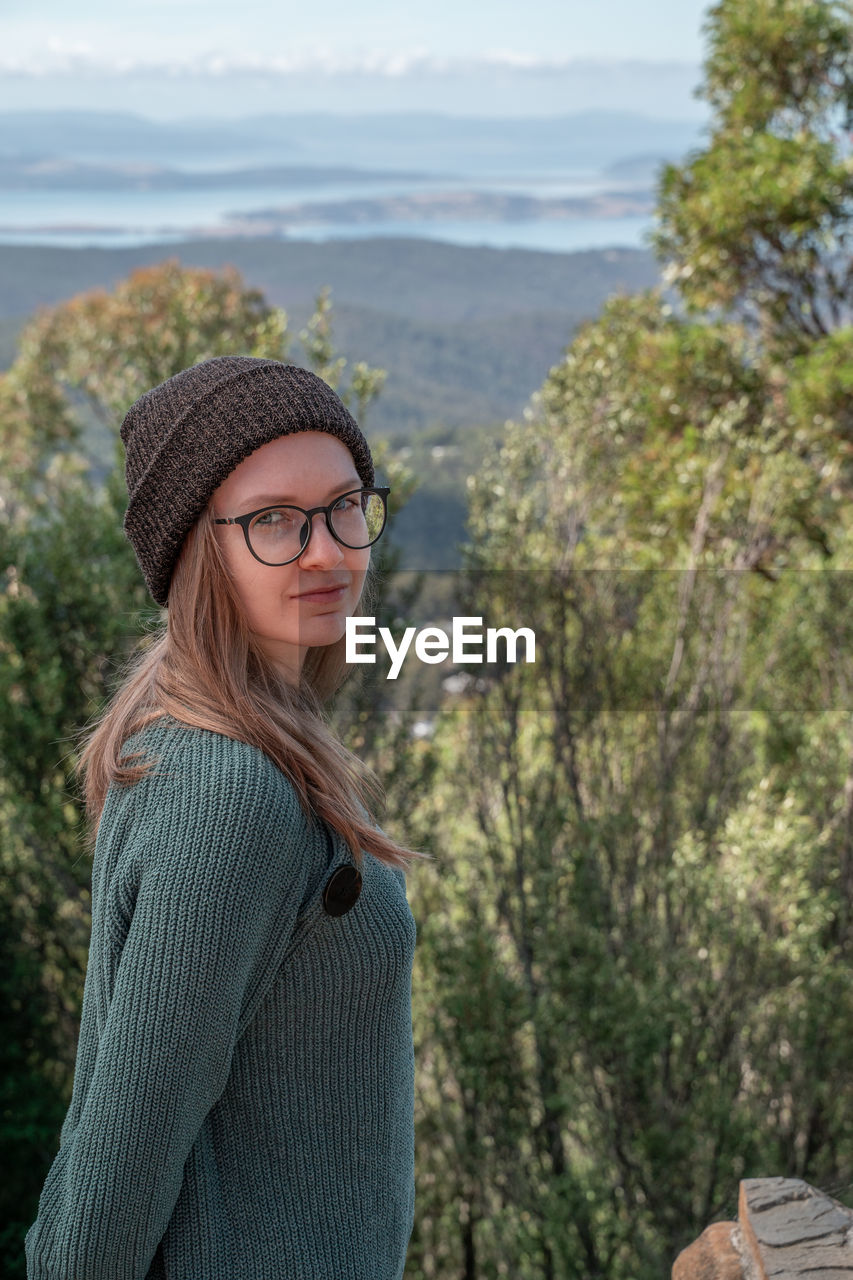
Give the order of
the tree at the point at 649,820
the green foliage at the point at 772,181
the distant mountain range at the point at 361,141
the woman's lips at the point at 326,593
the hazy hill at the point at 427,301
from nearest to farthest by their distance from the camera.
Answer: the woman's lips at the point at 326,593, the tree at the point at 649,820, the green foliage at the point at 772,181, the hazy hill at the point at 427,301, the distant mountain range at the point at 361,141

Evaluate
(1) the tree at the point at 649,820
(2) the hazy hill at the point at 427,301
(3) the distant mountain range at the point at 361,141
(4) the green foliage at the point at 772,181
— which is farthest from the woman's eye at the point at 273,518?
(3) the distant mountain range at the point at 361,141

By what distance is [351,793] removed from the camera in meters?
1.19

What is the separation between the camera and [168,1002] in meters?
1.00

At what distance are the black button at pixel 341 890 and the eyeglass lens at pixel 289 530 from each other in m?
0.32

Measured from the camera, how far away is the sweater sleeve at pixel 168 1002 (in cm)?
Result: 100

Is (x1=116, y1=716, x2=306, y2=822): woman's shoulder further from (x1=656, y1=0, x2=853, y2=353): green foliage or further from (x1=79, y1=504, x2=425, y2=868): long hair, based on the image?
(x1=656, y1=0, x2=853, y2=353): green foliage

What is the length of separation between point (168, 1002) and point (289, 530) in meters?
0.47

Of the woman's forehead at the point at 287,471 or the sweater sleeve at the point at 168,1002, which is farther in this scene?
the woman's forehead at the point at 287,471

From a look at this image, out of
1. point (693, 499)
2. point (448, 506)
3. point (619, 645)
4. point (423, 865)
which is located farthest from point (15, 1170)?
point (448, 506)

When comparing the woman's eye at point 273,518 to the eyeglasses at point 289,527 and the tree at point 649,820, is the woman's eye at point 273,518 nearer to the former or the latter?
the eyeglasses at point 289,527

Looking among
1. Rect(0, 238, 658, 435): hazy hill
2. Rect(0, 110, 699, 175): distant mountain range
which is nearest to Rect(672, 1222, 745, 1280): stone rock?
Rect(0, 238, 658, 435): hazy hill

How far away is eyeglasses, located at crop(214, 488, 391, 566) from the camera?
3.92ft

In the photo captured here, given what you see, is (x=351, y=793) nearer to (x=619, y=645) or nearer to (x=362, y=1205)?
(x=362, y=1205)

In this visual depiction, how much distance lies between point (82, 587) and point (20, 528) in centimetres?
79
